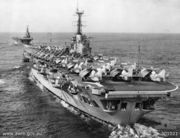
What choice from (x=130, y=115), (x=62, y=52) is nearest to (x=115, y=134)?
(x=130, y=115)

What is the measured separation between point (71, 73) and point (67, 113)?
523cm

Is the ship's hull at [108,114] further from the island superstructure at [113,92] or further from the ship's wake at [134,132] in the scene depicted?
the ship's wake at [134,132]

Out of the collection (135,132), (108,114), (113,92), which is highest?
(113,92)

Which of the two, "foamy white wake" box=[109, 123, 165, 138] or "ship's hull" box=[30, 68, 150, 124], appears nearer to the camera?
"foamy white wake" box=[109, 123, 165, 138]

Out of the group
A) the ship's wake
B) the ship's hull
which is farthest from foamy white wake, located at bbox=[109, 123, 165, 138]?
the ship's hull

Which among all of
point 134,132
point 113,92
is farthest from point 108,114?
point 113,92

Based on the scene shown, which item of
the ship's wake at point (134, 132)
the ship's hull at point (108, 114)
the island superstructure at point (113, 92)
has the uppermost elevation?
the island superstructure at point (113, 92)

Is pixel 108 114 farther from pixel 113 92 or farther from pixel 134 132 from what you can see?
pixel 113 92

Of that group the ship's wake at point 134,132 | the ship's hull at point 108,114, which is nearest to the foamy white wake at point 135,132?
the ship's wake at point 134,132

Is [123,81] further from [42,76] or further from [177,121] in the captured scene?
[42,76]

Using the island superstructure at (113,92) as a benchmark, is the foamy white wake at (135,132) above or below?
below

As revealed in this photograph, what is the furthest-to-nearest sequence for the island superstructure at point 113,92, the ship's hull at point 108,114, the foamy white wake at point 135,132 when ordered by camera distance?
the ship's hull at point 108,114
the island superstructure at point 113,92
the foamy white wake at point 135,132

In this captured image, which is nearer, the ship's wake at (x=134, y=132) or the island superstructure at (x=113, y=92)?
the ship's wake at (x=134, y=132)

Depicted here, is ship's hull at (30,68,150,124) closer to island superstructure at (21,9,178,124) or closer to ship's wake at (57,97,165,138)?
island superstructure at (21,9,178,124)
